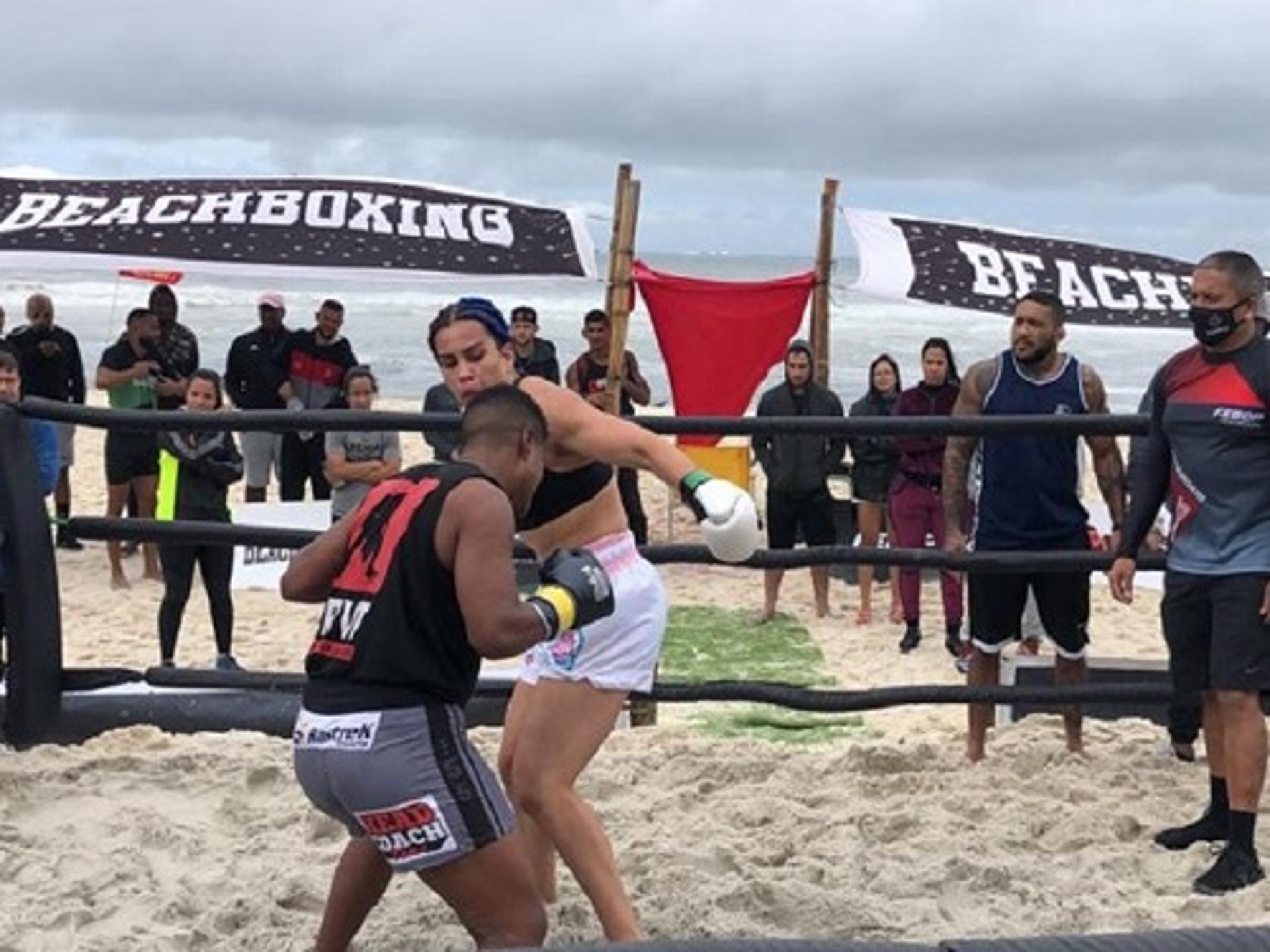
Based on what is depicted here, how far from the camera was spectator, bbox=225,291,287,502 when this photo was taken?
422 inches

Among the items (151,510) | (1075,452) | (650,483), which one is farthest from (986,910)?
(650,483)

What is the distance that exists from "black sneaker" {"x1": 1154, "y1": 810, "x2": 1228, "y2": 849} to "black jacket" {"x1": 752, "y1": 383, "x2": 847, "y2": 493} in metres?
4.77

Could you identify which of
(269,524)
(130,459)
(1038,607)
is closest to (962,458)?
(1038,607)

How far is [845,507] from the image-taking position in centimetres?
1144

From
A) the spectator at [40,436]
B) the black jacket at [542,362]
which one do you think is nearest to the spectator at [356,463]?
the spectator at [40,436]

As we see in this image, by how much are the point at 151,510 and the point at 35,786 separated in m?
5.25

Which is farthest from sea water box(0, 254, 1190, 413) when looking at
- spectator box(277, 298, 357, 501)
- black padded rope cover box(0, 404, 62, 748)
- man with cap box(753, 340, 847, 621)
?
black padded rope cover box(0, 404, 62, 748)

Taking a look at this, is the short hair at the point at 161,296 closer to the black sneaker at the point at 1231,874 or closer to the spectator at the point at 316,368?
the spectator at the point at 316,368

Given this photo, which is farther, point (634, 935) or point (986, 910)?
point (986, 910)

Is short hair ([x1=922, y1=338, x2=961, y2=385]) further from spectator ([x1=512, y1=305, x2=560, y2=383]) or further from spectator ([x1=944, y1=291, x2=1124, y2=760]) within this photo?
spectator ([x1=944, y1=291, x2=1124, y2=760])

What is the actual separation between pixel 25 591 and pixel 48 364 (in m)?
5.96

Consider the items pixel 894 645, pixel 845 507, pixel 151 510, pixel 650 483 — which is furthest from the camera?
pixel 650 483

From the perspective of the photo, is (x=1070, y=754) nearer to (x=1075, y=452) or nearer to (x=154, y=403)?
(x=1075, y=452)

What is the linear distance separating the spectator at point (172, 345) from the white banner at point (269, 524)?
2.92 feet
